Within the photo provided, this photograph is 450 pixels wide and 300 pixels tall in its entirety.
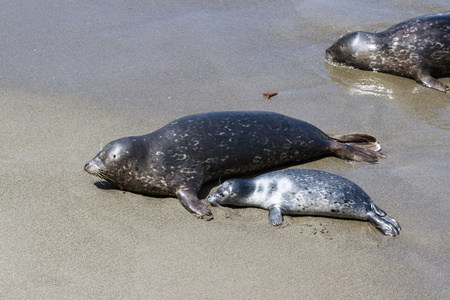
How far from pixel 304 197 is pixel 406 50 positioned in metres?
3.95

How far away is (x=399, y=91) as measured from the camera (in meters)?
7.27

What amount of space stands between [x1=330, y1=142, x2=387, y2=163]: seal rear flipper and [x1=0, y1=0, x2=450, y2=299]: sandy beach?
→ 0.30 feet

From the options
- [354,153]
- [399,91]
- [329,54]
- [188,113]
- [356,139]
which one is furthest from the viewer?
[329,54]

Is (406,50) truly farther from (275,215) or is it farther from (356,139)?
(275,215)

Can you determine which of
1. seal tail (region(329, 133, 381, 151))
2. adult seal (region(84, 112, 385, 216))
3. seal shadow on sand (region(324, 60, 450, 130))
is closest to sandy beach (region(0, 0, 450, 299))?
seal shadow on sand (region(324, 60, 450, 130))

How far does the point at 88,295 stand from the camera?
12.5 feet

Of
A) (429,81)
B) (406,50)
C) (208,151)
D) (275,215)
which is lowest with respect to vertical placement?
(275,215)

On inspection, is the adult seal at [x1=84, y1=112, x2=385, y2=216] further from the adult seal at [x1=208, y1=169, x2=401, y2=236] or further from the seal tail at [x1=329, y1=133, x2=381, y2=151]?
the adult seal at [x1=208, y1=169, x2=401, y2=236]

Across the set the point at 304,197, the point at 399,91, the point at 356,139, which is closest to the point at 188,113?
the point at 356,139

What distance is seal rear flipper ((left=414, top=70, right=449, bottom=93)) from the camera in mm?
7285

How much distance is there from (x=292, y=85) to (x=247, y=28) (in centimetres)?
188

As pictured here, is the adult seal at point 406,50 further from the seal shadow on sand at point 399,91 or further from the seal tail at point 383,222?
the seal tail at point 383,222

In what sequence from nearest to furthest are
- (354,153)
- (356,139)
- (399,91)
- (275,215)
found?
(275,215), (354,153), (356,139), (399,91)

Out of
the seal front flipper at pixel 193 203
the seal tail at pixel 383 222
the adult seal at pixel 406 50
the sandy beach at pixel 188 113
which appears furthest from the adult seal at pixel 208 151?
the adult seal at pixel 406 50
